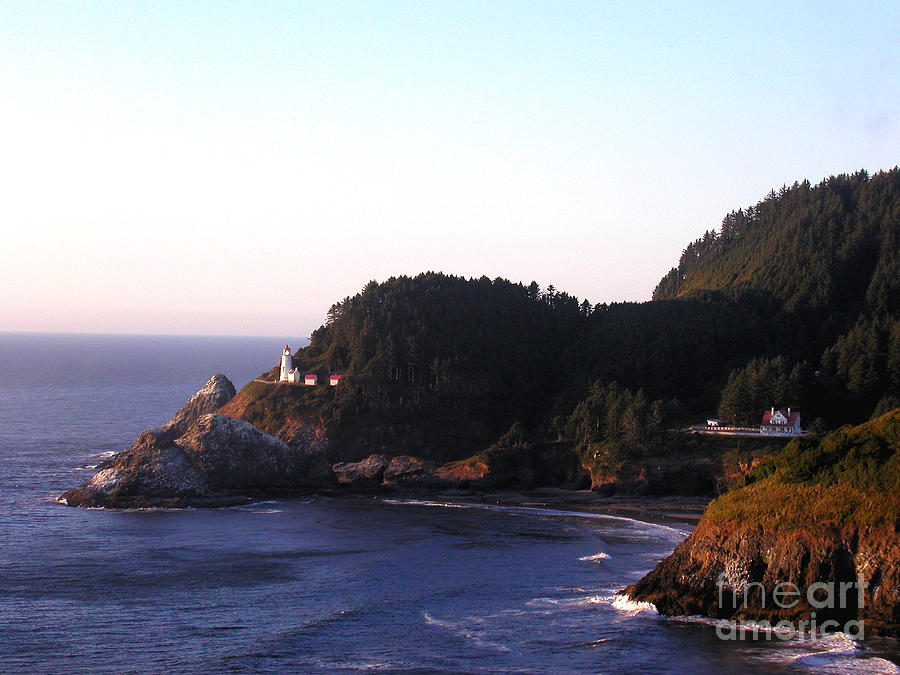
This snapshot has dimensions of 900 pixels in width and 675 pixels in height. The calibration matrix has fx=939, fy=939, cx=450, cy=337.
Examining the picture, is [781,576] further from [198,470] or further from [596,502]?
[198,470]

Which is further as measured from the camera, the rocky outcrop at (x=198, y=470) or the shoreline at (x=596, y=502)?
the rocky outcrop at (x=198, y=470)

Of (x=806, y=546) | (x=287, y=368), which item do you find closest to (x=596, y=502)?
(x=806, y=546)

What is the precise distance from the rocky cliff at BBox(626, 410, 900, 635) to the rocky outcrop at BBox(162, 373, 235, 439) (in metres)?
66.5

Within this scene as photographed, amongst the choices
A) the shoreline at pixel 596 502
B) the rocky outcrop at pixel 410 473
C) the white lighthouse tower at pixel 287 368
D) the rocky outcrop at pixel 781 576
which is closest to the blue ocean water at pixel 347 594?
the rocky outcrop at pixel 781 576

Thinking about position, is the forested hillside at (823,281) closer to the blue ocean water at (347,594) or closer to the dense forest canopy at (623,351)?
the dense forest canopy at (623,351)

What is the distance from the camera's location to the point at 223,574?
49.4 metres

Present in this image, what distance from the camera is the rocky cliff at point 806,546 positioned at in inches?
1443

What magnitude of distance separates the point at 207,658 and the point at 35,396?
141575mm

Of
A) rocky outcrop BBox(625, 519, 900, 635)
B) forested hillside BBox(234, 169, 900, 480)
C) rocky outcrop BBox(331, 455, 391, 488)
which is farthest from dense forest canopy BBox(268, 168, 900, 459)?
rocky outcrop BBox(625, 519, 900, 635)

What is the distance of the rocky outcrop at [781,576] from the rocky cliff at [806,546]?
4 centimetres

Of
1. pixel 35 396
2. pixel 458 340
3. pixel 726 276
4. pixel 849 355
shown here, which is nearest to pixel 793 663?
pixel 849 355

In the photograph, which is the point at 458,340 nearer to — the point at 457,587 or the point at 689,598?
the point at 457,587

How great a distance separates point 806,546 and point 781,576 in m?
1.63

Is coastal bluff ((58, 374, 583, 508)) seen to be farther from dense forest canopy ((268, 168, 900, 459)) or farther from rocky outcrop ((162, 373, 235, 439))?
rocky outcrop ((162, 373, 235, 439))
